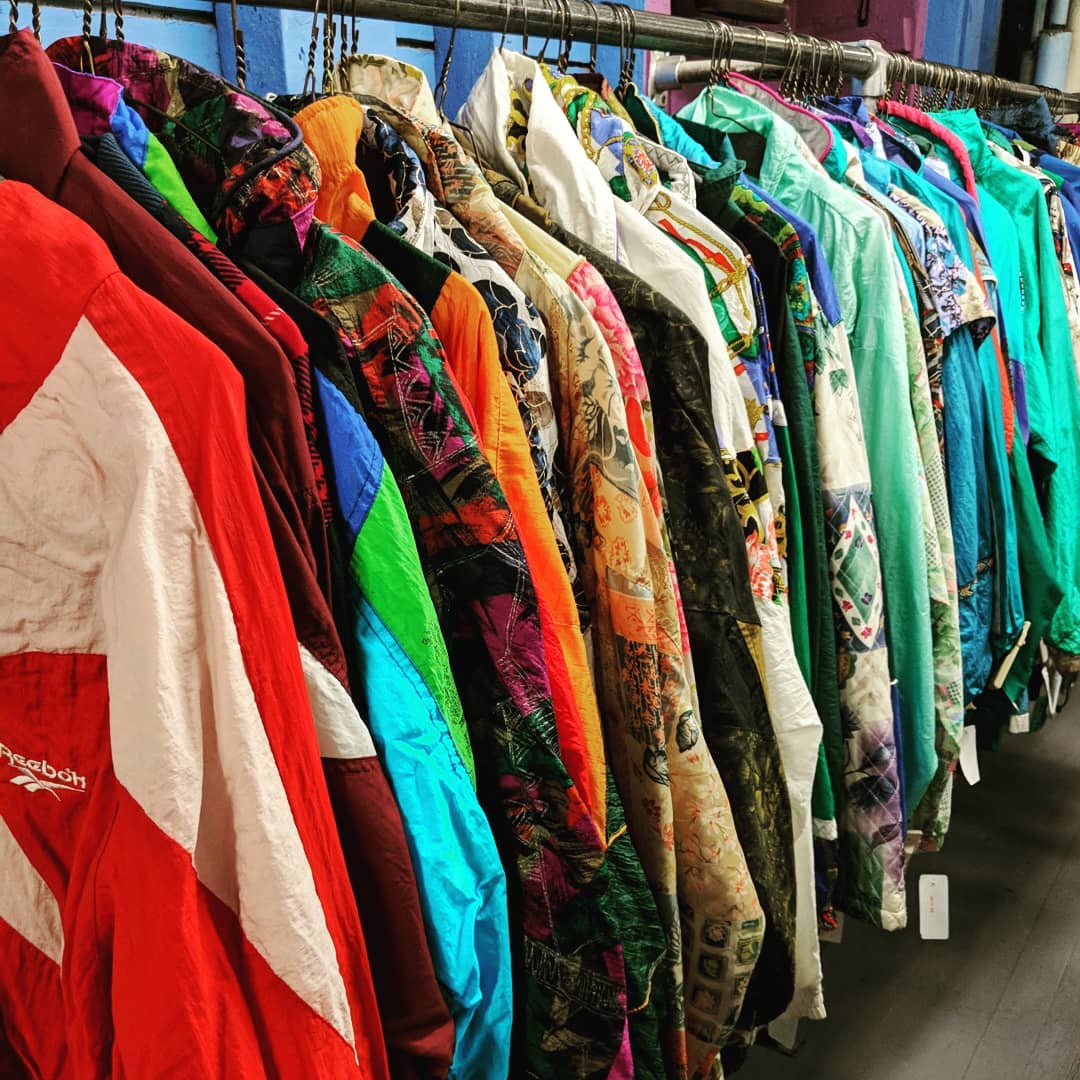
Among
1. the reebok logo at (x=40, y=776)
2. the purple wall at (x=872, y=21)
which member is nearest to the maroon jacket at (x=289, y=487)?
the reebok logo at (x=40, y=776)

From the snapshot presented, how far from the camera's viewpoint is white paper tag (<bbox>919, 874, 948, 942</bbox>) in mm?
1401

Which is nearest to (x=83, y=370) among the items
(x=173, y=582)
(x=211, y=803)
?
(x=173, y=582)

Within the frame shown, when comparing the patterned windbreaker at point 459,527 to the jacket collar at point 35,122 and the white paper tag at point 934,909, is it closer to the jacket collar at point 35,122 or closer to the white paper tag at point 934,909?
the jacket collar at point 35,122

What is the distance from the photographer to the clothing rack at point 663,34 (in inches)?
34.2

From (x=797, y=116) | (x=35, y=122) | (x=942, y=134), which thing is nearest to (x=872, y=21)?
(x=942, y=134)

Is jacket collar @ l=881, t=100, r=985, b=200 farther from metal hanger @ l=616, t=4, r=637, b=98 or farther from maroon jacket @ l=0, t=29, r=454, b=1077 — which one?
maroon jacket @ l=0, t=29, r=454, b=1077

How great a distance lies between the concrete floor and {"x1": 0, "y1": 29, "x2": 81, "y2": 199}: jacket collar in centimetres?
161

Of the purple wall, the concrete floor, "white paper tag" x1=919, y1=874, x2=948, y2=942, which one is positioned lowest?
the concrete floor

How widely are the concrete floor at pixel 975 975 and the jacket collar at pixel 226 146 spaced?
60.0 inches

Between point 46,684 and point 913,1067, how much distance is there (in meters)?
1.58

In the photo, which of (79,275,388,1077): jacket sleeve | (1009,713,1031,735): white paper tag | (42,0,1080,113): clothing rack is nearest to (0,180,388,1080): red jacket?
(79,275,388,1077): jacket sleeve

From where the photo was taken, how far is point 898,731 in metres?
1.06

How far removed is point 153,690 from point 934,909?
1307 mm

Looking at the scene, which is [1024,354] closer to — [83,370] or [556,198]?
[556,198]
